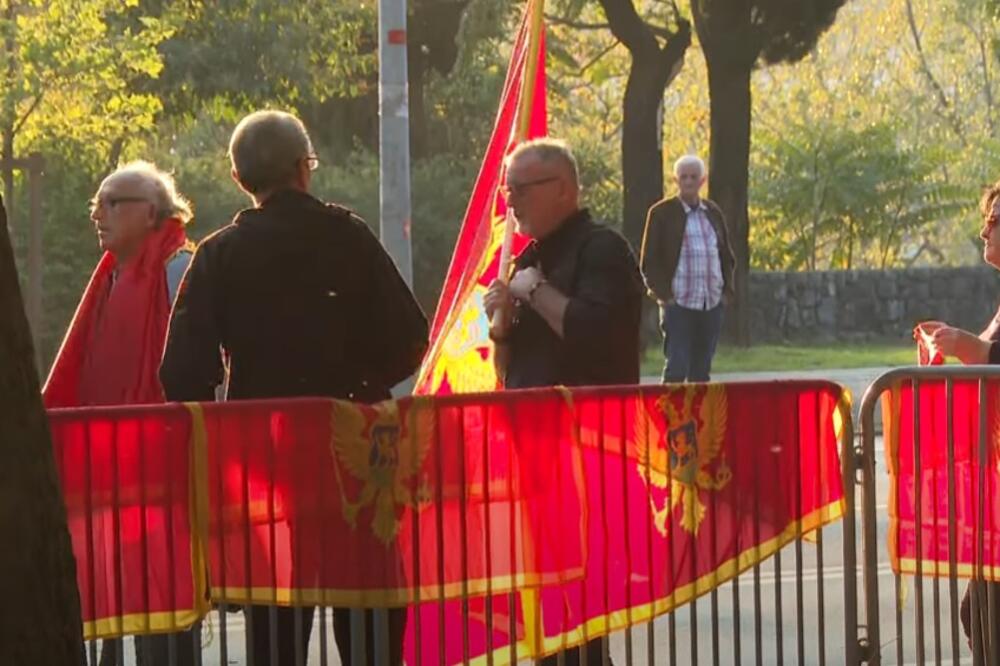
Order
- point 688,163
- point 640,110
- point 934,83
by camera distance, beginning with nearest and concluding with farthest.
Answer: point 688,163, point 640,110, point 934,83

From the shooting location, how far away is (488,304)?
21.8 feet

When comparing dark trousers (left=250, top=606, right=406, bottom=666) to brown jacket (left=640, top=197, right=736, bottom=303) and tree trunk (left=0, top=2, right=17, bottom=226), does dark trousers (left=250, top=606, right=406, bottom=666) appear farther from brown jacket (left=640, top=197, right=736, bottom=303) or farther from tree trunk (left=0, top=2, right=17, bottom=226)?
tree trunk (left=0, top=2, right=17, bottom=226)

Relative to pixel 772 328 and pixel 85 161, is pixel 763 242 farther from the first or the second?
pixel 85 161

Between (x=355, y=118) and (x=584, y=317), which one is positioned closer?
(x=584, y=317)

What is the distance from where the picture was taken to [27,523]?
12.7 feet

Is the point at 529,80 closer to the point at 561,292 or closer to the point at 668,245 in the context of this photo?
the point at 561,292

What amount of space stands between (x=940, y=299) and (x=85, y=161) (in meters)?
17.9

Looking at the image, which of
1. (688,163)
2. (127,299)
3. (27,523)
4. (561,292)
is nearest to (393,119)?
(688,163)

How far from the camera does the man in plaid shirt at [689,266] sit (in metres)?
16.0

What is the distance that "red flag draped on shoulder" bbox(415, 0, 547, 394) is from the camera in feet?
25.6

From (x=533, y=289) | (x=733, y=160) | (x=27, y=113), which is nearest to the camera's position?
(x=533, y=289)

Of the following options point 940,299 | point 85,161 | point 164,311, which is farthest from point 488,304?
point 940,299

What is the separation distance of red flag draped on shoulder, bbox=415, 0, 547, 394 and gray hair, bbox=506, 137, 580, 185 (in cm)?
101

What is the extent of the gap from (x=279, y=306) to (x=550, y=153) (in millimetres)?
1128
